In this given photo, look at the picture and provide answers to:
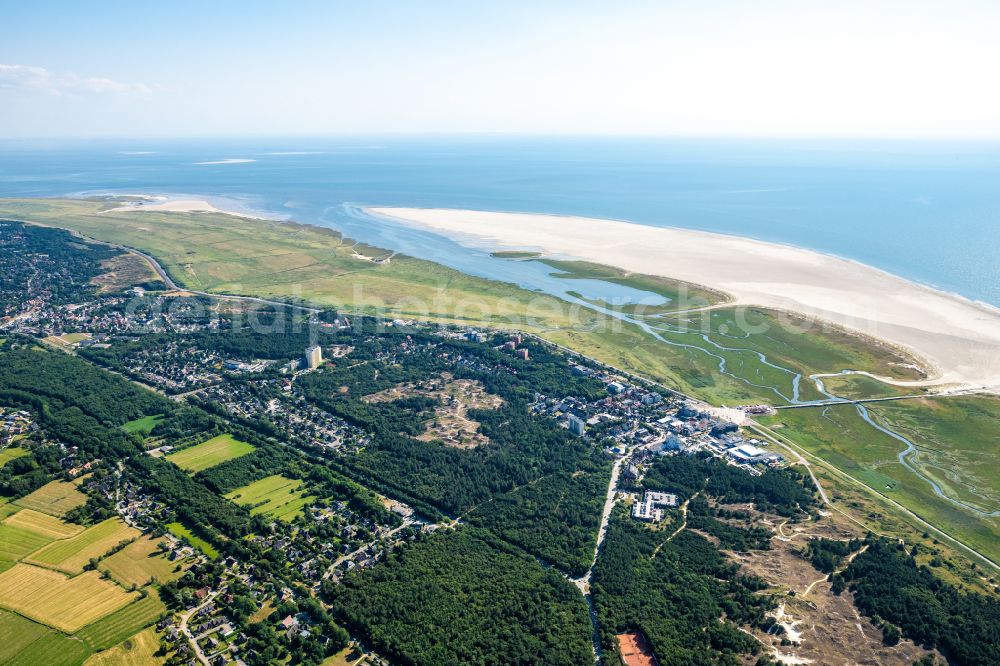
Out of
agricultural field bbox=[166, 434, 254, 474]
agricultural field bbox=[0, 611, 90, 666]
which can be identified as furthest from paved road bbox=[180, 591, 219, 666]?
agricultural field bbox=[166, 434, 254, 474]

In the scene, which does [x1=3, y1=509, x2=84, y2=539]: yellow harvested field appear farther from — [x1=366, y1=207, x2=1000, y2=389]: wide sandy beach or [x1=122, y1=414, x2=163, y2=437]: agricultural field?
[x1=366, y1=207, x2=1000, y2=389]: wide sandy beach

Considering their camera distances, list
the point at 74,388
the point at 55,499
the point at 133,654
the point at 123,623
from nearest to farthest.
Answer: the point at 133,654
the point at 123,623
the point at 55,499
the point at 74,388

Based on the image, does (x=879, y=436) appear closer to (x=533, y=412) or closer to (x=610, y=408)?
(x=610, y=408)

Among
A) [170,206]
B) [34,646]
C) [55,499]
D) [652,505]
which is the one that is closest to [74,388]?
[55,499]

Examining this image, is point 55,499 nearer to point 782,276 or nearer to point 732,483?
point 732,483

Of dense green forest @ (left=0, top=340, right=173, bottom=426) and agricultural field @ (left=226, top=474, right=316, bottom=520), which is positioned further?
dense green forest @ (left=0, top=340, right=173, bottom=426)

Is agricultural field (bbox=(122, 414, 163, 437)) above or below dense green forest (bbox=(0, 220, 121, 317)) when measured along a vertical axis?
below
